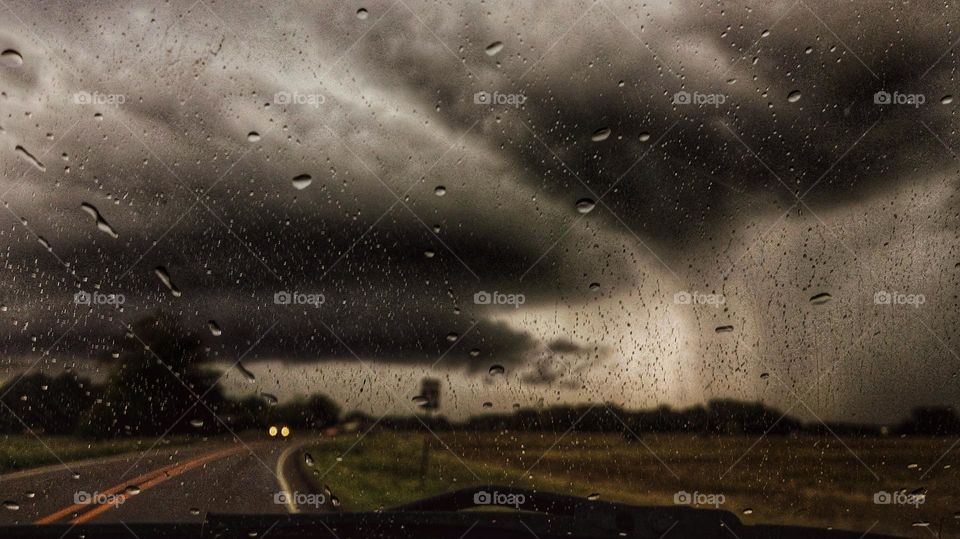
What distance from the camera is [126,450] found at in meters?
1.54

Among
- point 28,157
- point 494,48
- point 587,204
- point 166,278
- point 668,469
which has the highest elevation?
point 494,48

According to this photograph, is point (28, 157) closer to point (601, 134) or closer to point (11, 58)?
point (11, 58)

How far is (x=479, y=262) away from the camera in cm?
157

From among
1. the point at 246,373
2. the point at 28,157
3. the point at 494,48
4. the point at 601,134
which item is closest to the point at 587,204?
the point at 601,134

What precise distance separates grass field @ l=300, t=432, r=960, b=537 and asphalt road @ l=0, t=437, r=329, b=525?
0.27 feet

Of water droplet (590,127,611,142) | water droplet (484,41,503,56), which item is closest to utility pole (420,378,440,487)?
water droplet (590,127,611,142)

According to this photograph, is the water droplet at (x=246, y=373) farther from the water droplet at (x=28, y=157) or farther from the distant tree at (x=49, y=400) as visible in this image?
the water droplet at (x=28, y=157)

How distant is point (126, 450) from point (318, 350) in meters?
0.53

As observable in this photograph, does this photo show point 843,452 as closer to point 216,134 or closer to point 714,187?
point 714,187

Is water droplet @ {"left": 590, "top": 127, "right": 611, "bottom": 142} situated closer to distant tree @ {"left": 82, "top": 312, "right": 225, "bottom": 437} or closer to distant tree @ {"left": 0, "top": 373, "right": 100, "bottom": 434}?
distant tree @ {"left": 82, "top": 312, "right": 225, "bottom": 437}

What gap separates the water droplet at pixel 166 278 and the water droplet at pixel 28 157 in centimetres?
37

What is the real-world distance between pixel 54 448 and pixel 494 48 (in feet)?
4.80

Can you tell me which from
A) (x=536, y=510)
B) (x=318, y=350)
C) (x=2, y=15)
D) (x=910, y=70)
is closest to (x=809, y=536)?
(x=536, y=510)

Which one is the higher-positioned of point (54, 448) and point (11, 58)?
point (11, 58)
